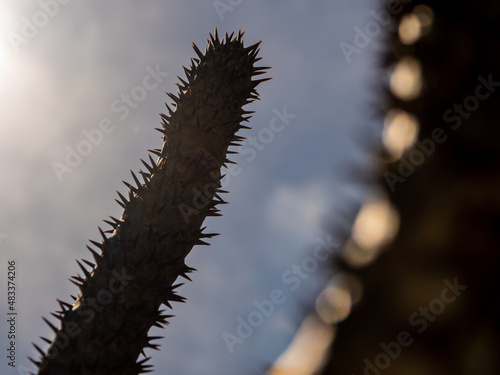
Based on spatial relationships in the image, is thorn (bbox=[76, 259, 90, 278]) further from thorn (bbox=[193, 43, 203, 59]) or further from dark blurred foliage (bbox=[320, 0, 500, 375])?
dark blurred foliage (bbox=[320, 0, 500, 375])

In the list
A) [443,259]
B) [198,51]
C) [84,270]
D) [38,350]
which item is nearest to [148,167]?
[84,270]

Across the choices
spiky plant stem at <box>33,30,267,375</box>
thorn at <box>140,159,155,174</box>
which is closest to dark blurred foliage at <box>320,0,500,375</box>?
spiky plant stem at <box>33,30,267,375</box>

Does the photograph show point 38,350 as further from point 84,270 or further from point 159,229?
point 159,229

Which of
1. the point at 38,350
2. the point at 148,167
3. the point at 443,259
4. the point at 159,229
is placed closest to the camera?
the point at 443,259

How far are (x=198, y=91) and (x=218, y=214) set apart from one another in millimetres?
1697

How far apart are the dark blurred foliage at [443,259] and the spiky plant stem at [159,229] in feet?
10.8

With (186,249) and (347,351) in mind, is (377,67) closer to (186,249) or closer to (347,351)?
(347,351)

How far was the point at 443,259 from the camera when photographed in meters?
1.15

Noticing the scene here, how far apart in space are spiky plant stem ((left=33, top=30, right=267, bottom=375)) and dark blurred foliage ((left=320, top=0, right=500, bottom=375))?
3298 millimetres

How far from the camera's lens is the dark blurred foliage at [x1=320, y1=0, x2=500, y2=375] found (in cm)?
112

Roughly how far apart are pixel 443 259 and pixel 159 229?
367 cm

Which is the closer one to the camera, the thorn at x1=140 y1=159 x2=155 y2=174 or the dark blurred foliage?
the dark blurred foliage

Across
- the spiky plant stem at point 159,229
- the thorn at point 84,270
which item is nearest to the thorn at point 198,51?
the spiky plant stem at point 159,229

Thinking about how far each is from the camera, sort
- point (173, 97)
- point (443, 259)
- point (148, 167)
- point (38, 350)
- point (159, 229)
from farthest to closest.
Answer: point (173, 97) < point (148, 167) < point (159, 229) < point (38, 350) < point (443, 259)
